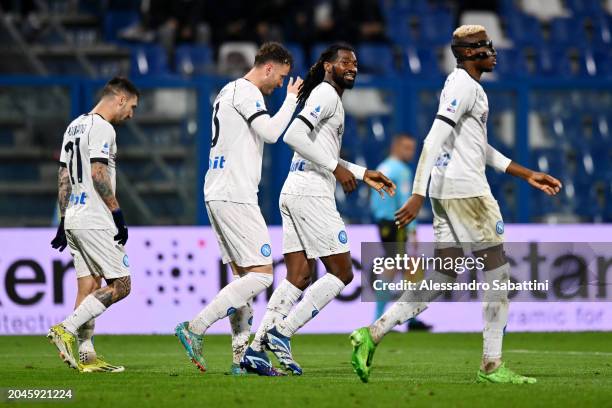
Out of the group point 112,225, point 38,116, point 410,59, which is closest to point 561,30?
point 410,59

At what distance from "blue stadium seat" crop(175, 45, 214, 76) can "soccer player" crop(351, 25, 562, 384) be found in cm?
1117

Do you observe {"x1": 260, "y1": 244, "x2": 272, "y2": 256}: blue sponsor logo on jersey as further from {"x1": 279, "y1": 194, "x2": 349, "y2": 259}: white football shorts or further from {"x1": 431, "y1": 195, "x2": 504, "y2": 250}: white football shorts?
{"x1": 431, "y1": 195, "x2": 504, "y2": 250}: white football shorts

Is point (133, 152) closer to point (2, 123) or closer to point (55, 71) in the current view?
point (2, 123)

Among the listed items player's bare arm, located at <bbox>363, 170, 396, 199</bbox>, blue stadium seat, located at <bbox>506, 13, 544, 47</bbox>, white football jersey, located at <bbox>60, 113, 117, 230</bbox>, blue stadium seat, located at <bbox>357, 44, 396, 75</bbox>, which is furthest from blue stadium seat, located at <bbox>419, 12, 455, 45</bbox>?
player's bare arm, located at <bbox>363, 170, 396, 199</bbox>

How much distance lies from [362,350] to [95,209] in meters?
2.58

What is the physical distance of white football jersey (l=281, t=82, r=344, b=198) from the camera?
356 inches

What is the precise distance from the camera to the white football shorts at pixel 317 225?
9.02m

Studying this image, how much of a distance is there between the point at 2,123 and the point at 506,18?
32.8 ft

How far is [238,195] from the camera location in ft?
29.4

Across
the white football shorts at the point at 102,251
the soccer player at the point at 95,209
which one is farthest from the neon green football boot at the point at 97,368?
the white football shorts at the point at 102,251

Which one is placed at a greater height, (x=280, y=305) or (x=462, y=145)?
(x=462, y=145)

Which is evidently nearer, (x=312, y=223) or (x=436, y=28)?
(x=312, y=223)

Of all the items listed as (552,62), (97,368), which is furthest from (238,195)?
(552,62)

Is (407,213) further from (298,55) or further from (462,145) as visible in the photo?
(298,55)
